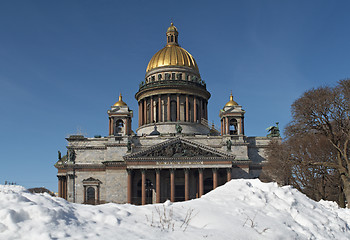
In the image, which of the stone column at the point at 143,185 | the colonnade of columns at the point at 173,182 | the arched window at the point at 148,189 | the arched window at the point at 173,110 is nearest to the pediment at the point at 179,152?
the colonnade of columns at the point at 173,182

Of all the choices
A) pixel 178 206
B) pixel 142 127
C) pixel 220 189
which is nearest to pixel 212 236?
pixel 178 206

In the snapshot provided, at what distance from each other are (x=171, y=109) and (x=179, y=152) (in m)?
16.8

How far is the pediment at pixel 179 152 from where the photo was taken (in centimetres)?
5209

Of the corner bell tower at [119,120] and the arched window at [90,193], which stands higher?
the corner bell tower at [119,120]

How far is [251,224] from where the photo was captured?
8664 mm

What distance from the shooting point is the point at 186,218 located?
28.5ft

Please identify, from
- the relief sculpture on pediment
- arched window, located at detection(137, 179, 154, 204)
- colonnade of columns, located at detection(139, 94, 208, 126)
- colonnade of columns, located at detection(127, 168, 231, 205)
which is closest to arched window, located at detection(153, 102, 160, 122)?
colonnade of columns, located at detection(139, 94, 208, 126)

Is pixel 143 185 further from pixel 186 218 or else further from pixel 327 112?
pixel 186 218

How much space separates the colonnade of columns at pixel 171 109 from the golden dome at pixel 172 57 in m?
6.61

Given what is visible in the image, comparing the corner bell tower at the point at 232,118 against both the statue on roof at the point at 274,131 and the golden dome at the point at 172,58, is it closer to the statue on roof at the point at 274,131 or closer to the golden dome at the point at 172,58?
the statue on roof at the point at 274,131

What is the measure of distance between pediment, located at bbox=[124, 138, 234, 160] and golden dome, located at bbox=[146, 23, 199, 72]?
2264cm

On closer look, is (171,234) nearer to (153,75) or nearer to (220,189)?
(220,189)

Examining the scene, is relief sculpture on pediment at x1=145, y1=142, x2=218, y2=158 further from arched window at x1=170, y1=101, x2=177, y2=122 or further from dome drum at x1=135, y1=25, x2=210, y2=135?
arched window at x1=170, y1=101, x2=177, y2=122

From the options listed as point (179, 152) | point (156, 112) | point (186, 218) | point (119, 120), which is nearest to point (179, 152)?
point (179, 152)
